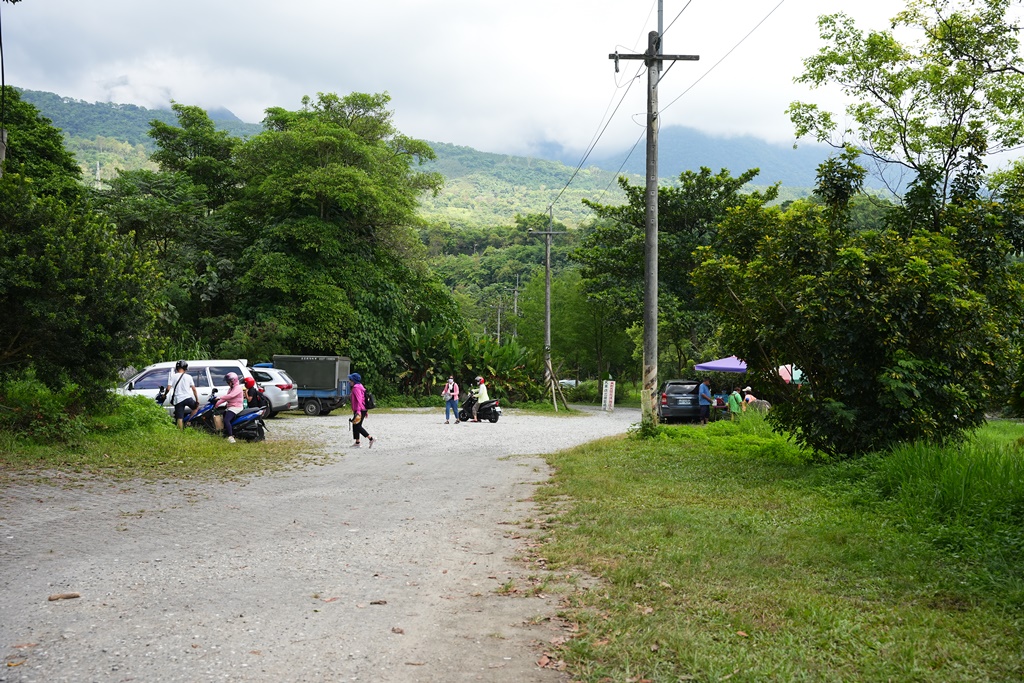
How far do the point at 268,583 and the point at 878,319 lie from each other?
29.5 feet

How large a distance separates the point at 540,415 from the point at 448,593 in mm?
28740

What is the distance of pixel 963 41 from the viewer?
53.5 feet

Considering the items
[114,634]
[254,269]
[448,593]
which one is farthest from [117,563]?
[254,269]

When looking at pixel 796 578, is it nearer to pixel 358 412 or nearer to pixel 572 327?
pixel 358 412

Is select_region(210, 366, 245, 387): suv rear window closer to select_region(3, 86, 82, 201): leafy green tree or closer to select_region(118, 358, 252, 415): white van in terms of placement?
select_region(118, 358, 252, 415): white van

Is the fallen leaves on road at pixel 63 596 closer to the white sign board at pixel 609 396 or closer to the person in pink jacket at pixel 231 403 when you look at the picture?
the person in pink jacket at pixel 231 403

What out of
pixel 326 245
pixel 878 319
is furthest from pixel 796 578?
pixel 326 245

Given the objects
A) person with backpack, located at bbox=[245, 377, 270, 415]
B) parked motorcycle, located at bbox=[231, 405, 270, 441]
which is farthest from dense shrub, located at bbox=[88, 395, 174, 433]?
person with backpack, located at bbox=[245, 377, 270, 415]

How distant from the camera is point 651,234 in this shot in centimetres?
1900

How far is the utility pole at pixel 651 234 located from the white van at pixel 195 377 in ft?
33.3

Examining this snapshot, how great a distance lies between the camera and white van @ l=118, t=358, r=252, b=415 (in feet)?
71.3

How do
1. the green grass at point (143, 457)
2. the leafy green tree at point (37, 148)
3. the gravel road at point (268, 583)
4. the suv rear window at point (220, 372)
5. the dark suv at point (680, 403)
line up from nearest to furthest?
the gravel road at point (268, 583), the green grass at point (143, 457), the suv rear window at point (220, 372), the dark suv at point (680, 403), the leafy green tree at point (37, 148)

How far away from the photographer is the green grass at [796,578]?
4633 mm

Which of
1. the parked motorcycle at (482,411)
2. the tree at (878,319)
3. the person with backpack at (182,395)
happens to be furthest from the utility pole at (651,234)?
the parked motorcycle at (482,411)
